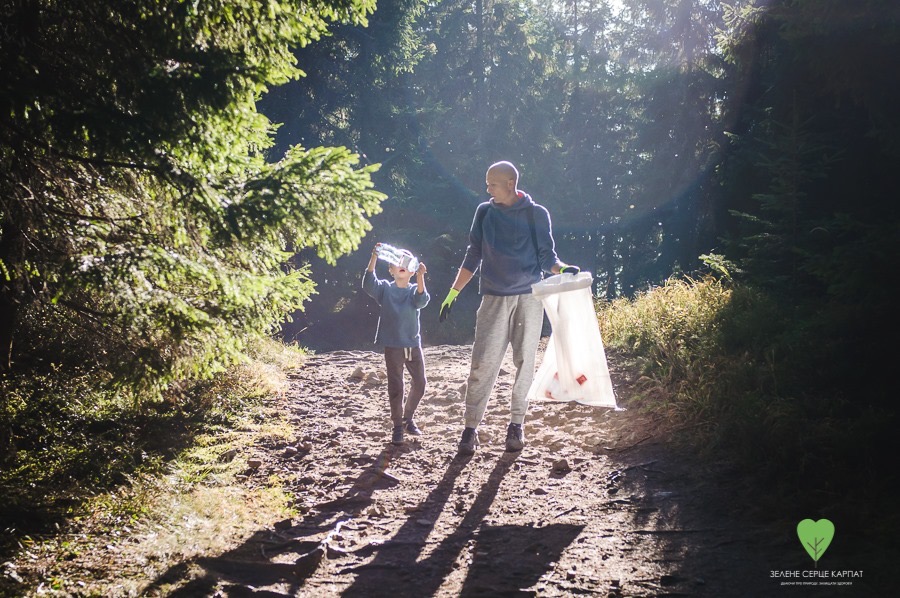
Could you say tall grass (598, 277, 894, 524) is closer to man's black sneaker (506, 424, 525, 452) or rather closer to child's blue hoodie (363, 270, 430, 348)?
man's black sneaker (506, 424, 525, 452)

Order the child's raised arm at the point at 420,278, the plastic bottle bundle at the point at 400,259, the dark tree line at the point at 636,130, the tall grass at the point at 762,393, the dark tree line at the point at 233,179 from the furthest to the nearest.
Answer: the dark tree line at the point at 636,130, the plastic bottle bundle at the point at 400,259, the child's raised arm at the point at 420,278, the tall grass at the point at 762,393, the dark tree line at the point at 233,179

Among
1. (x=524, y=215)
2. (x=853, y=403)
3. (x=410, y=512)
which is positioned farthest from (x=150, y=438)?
(x=853, y=403)

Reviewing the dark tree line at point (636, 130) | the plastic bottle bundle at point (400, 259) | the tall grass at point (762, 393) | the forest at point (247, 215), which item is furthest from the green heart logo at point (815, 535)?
the plastic bottle bundle at point (400, 259)

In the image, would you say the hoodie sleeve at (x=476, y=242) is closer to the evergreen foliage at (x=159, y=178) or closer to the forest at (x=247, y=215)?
the forest at (x=247, y=215)

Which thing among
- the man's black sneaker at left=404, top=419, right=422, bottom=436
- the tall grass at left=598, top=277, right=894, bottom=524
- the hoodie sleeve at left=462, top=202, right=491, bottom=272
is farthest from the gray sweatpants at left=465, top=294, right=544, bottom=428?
the tall grass at left=598, top=277, right=894, bottom=524

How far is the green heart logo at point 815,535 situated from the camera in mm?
3398

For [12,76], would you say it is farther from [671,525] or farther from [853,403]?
[853,403]

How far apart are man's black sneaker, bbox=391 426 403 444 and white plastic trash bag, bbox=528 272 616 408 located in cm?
137

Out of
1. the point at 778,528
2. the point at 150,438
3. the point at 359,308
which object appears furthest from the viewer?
the point at 359,308

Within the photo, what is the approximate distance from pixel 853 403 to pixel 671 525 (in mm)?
1911

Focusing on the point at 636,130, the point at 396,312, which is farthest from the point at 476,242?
the point at 636,130

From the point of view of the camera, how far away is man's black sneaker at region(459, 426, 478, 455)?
5.87 meters

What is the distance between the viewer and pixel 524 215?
5.74 m

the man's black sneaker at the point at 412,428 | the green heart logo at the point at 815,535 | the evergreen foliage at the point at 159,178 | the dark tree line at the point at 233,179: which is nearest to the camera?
the green heart logo at the point at 815,535
